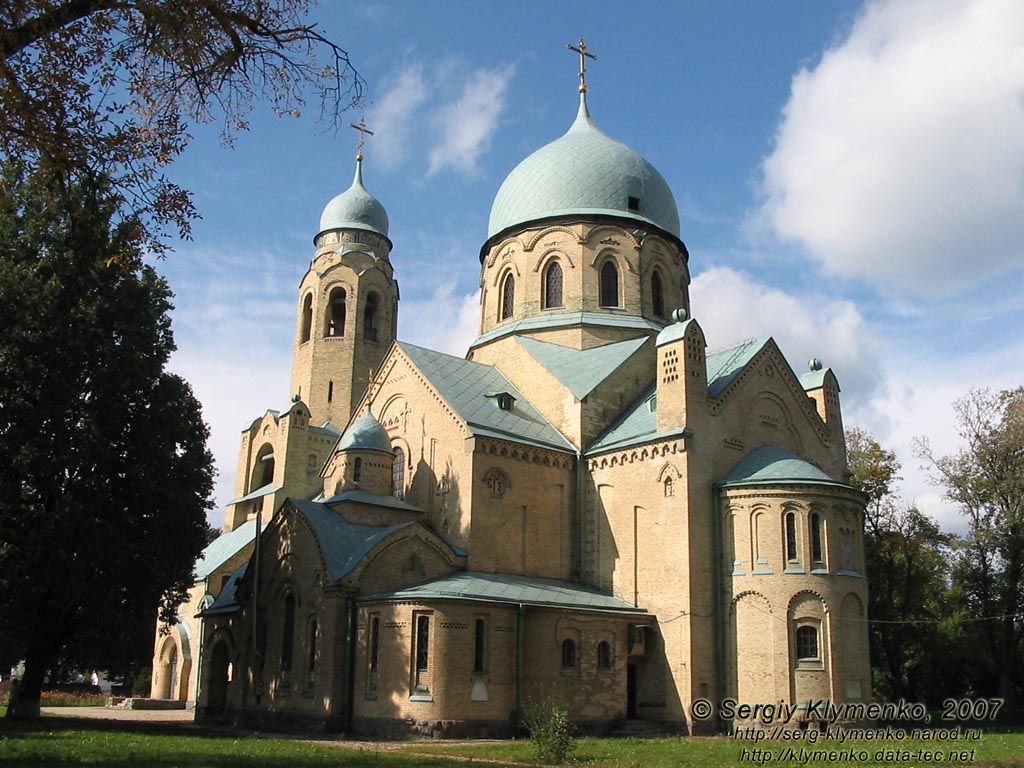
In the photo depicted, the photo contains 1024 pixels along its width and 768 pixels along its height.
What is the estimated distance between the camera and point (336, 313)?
Answer: 3744cm

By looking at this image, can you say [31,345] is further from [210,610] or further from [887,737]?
[887,737]

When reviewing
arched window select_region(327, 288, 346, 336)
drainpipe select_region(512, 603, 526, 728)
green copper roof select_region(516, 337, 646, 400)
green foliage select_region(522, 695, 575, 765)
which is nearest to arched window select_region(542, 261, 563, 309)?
green copper roof select_region(516, 337, 646, 400)

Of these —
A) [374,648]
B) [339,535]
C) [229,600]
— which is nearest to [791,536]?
[374,648]

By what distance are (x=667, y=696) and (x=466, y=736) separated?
5118 millimetres

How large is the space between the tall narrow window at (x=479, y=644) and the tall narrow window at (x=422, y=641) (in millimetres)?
1084

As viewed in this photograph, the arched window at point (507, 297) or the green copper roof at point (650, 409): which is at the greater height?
the arched window at point (507, 297)

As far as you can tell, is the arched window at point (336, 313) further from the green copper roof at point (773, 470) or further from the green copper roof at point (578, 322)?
the green copper roof at point (773, 470)

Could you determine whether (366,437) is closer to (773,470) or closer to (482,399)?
(482,399)

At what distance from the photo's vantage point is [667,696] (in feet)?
72.5

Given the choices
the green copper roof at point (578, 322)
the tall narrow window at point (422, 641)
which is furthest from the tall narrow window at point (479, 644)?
the green copper roof at point (578, 322)

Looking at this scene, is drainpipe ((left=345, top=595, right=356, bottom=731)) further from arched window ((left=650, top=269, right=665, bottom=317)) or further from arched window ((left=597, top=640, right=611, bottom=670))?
arched window ((left=650, top=269, right=665, bottom=317))

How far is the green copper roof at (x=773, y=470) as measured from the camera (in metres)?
22.8

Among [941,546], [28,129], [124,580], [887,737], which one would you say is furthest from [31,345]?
[941,546]

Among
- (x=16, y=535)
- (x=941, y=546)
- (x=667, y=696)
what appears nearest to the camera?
(x=16, y=535)
